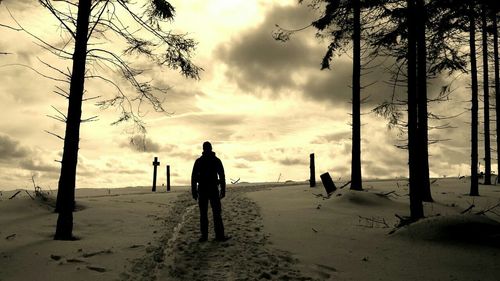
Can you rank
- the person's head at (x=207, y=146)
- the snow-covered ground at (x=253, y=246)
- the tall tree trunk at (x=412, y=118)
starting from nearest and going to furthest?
the snow-covered ground at (x=253, y=246), the person's head at (x=207, y=146), the tall tree trunk at (x=412, y=118)

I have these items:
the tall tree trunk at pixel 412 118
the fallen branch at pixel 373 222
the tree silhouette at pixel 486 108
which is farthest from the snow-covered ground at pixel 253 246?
the tree silhouette at pixel 486 108

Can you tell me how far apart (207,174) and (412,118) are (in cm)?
514

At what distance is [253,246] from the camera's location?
874 centimetres

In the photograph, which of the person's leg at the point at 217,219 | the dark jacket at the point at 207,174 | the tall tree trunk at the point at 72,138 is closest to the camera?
the tall tree trunk at the point at 72,138

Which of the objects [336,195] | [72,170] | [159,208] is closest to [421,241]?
[336,195]

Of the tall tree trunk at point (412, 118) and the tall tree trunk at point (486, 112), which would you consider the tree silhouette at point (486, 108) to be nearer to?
the tall tree trunk at point (486, 112)

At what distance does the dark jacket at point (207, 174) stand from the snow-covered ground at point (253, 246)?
114 centimetres

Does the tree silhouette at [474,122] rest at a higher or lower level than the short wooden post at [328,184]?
higher

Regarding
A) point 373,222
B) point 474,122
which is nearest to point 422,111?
point 474,122

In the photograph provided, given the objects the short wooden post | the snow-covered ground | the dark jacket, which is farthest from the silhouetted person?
the short wooden post

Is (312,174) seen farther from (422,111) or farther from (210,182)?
(210,182)

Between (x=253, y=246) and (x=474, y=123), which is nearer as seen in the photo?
(x=253, y=246)

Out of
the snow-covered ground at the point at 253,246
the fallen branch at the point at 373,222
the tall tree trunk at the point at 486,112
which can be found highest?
the tall tree trunk at the point at 486,112

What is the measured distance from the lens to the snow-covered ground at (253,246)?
7029mm
